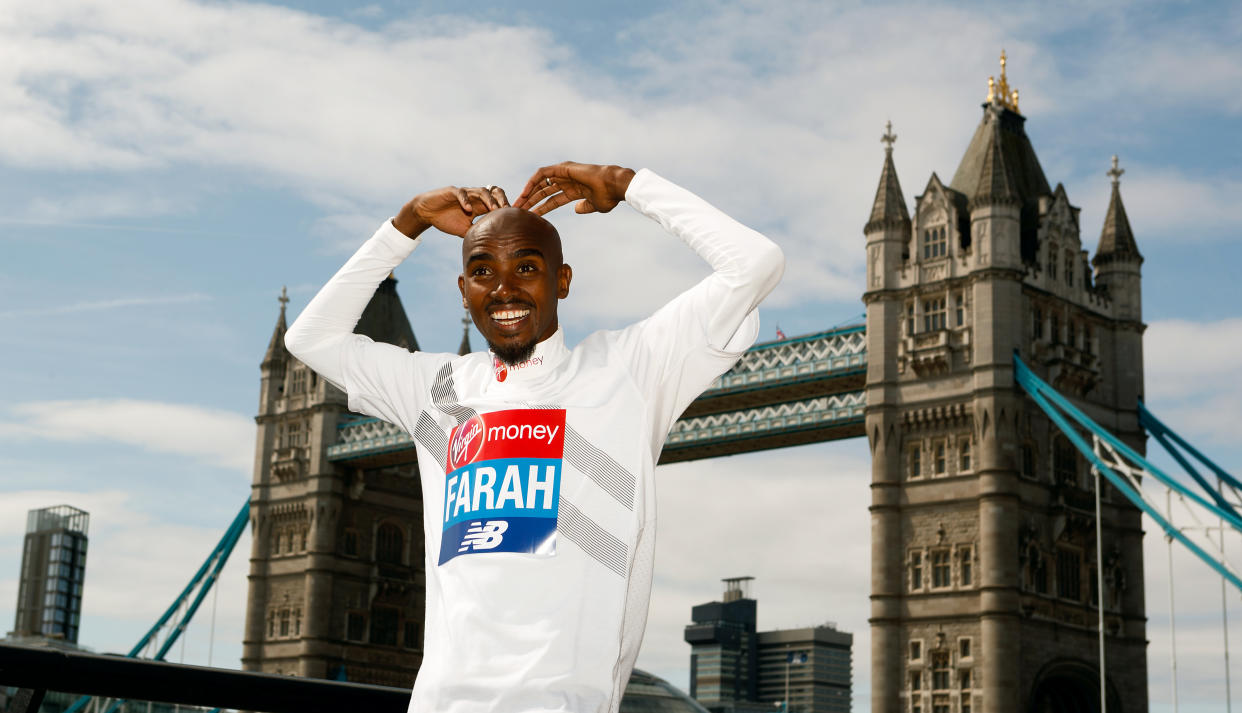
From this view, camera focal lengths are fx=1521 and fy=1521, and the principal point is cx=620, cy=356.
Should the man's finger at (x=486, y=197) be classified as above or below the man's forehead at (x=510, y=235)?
above

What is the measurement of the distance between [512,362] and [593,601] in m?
0.54

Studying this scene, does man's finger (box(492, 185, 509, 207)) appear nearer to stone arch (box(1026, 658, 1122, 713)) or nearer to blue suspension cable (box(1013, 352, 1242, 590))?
blue suspension cable (box(1013, 352, 1242, 590))

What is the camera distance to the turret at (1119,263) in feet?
123

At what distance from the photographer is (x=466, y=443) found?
2982 millimetres

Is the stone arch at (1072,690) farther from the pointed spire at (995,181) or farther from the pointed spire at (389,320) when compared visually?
the pointed spire at (389,320)

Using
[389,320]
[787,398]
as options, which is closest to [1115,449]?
[787,398]

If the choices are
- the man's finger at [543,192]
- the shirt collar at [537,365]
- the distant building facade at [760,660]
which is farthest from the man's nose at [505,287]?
the distant building facade at [760,660]

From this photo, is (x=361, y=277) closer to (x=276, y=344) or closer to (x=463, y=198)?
(x=463, y=198)

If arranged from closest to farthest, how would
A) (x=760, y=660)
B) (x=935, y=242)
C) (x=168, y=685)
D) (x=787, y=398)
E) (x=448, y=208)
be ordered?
(x=448, y=208) < (x=168, y=685) < (x=935, y=242) < (x=787, y=398) < (x=760, y=660)

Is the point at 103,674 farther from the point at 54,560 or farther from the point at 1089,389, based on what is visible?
the point at 54,560

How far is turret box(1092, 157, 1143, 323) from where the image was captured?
3741 centimetres

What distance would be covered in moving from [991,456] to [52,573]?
8516 centimetres

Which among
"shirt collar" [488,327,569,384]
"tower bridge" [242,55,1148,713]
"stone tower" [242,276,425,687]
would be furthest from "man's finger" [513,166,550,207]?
"stone tower" [242,276,425,687]

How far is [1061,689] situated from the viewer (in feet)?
113
